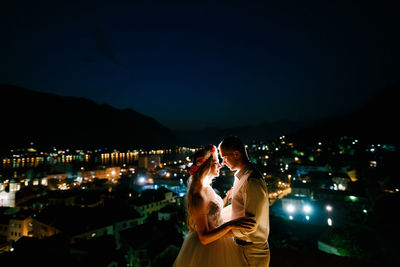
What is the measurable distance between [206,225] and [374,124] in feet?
226

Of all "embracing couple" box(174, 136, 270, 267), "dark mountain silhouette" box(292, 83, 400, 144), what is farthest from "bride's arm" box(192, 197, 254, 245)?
"dark mountain silhouette" box(292, 83, 400, 144)

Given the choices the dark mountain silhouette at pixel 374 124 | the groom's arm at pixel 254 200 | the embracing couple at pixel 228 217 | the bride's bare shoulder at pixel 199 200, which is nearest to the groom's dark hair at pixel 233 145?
the embracing couple at pixel 228 217

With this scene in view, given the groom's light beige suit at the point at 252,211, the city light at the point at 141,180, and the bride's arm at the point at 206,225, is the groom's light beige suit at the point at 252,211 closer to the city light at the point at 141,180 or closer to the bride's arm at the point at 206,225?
the bride's arm at the point at 206,225

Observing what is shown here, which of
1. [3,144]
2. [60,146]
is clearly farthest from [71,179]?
[60,146]

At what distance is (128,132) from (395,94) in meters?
159

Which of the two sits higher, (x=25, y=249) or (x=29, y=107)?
(x=29, y=107)

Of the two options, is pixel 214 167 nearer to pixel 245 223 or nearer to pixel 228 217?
pixel 228 217

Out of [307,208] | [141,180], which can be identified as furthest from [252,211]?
[141,180]

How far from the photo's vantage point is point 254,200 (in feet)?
5.38

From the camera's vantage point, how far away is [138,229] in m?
14.4

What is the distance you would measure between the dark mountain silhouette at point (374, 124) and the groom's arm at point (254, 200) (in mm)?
51018

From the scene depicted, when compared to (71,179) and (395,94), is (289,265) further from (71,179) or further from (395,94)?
(395,94)

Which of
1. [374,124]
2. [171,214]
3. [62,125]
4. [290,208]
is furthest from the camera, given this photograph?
[62,125]

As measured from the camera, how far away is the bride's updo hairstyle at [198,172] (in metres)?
1.88
